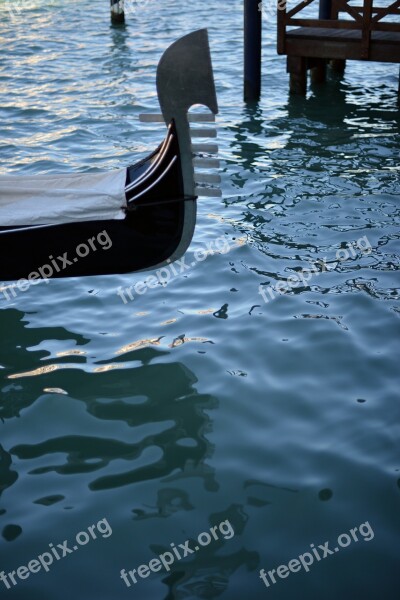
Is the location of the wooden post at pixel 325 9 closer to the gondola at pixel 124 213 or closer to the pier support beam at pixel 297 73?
the pier support beam at pixel 297 73

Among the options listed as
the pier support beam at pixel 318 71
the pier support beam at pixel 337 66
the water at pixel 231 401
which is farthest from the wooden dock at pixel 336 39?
the water at pixel 231 401

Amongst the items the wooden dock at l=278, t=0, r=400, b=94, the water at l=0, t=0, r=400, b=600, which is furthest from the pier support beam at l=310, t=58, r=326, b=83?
the water at l=0, t=0, r=400, b=600

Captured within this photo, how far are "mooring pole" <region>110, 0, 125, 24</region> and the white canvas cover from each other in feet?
30.7

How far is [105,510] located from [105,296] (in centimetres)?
206

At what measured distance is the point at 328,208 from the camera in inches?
256

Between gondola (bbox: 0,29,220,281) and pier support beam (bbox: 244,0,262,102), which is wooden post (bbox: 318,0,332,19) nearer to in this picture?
pier support beam (bbox: 244,0,262,102)

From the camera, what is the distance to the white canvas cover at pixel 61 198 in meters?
4.67

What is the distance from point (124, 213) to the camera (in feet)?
15.3

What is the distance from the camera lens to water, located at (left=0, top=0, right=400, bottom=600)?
3352 millimetres

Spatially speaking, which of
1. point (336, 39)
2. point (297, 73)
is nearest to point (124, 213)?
point (336, 39)

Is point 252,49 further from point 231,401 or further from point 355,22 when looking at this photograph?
point 231,401

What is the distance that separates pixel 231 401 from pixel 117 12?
10932 millimetres

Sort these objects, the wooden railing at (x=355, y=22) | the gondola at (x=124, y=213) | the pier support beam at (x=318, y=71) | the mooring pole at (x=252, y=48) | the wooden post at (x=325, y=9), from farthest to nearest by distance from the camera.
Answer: the wooden post at (x=325, y=9) < the pier support beam at (x=318, y=71) < the mooring pole at (x=252, y=48) < the wooden railing at (x=355, y=22) < the gondola at (x=124, y=213)

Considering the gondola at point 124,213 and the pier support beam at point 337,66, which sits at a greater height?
the gondola at point 124,213
